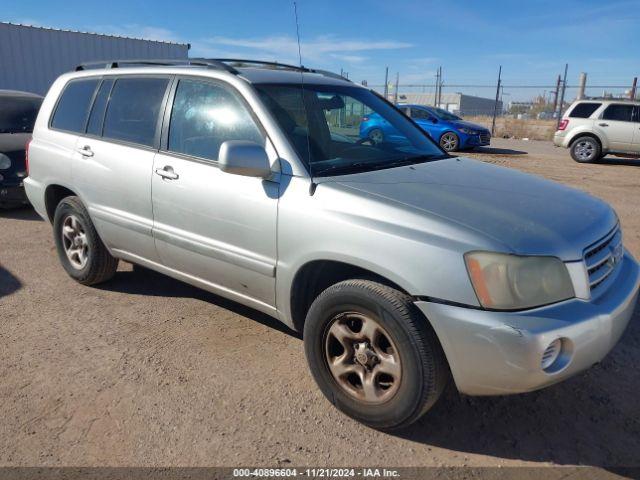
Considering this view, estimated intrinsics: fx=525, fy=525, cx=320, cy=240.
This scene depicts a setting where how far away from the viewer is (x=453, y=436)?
8.74 ft

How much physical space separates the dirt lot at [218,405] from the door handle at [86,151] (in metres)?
1.18

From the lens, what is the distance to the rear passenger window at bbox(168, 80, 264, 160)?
10.6 feet

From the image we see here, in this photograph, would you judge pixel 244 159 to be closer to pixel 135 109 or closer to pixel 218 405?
pixel 218 405

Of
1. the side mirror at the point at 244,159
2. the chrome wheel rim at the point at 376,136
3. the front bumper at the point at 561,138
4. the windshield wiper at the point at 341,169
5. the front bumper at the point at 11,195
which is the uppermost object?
the chrome wheel rim at the point at 376,136

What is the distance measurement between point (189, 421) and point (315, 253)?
1.10 meters

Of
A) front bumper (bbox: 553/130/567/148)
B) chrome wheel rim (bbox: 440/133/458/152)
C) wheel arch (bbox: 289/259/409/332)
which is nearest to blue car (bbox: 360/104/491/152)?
chrome wheel rim (bbox: 440/133/458/152)

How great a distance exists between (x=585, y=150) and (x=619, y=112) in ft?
3.98

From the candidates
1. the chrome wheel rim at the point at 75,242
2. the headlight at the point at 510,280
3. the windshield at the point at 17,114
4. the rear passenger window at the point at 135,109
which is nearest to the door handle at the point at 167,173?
the rear passenger window at the point at 135,109

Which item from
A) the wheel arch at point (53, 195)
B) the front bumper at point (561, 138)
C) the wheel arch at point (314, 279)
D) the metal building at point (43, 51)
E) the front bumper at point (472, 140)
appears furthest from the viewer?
the front bumper at point (472, 140)

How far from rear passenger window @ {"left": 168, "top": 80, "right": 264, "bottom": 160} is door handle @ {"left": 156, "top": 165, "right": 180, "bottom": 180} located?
0.44 feet

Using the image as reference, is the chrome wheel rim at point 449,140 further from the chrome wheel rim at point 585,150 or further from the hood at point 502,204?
the hood at point 502,204

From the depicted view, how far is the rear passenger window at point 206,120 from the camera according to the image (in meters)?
3.22

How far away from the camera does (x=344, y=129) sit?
148 inches

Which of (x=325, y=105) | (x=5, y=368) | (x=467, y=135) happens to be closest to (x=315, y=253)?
(x=325, y=105)
